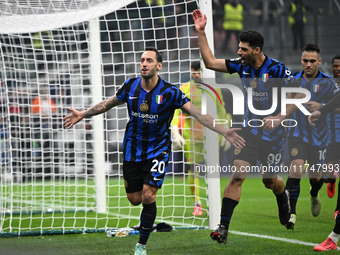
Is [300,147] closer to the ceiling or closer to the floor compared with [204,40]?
closer to the floor

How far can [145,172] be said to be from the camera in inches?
259

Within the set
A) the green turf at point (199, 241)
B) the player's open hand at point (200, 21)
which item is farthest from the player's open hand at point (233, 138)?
the green turf at point (199, 241)

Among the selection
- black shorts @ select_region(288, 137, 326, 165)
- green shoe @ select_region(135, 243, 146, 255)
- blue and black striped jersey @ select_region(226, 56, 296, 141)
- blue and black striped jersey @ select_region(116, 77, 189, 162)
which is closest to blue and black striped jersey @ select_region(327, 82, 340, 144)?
black shorts @ select_region(288, 137, 326, 165)

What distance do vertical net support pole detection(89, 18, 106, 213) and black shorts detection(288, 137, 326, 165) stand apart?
11.4 feet

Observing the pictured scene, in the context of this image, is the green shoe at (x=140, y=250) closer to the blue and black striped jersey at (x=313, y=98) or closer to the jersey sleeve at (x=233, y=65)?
the jersey sleeve at (x=233, y=65)

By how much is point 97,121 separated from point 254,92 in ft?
14.4

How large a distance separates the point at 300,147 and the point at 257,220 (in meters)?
2.09

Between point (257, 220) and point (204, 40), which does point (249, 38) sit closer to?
point (204, 40)

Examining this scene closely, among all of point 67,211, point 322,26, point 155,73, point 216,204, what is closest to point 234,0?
point 322,26

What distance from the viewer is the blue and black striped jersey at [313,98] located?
318 inches

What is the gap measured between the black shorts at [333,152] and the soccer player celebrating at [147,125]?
305 centimetres

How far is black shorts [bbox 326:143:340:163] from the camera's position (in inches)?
347

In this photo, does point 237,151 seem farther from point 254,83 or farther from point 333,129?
point 333,129

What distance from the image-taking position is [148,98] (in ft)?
21.8
